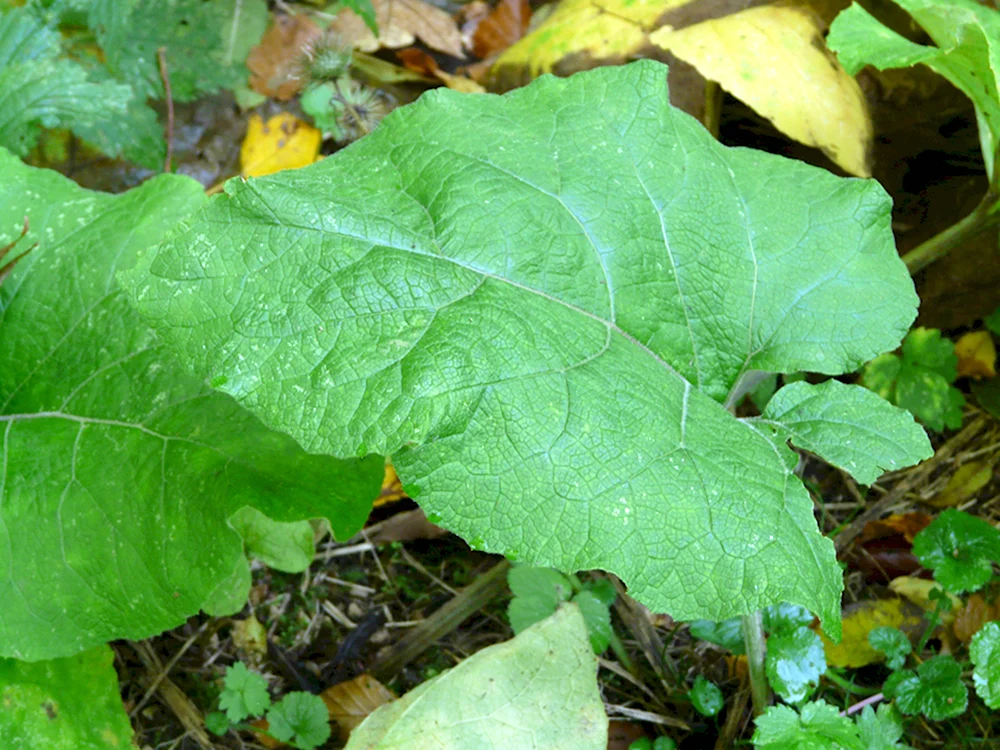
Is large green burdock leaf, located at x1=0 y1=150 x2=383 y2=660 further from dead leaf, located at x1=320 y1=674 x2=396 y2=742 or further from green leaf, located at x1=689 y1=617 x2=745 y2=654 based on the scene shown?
green leaf, located at x1=689 y1=617 x2=745 y2=654

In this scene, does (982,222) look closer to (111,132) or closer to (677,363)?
(677,363)

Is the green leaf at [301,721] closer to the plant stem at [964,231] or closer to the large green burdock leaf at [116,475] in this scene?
the large green burdock leaf at [116,475]

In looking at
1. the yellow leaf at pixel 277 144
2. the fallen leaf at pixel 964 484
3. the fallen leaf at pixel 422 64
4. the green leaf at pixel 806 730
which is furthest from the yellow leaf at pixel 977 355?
the yellow leaf at pixel 277 144

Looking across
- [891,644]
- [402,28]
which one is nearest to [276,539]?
[891,644]

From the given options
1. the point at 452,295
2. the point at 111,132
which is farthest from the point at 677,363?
the point at 111,132

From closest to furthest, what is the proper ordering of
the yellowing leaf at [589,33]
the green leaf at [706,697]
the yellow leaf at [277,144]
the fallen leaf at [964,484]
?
the green leaf at [706,697] → the fallen leaf at [964,484] → the yellowing leaf at [589,33] → the yellow leaf at [277,144]

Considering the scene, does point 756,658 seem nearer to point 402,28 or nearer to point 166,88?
point 166,88
